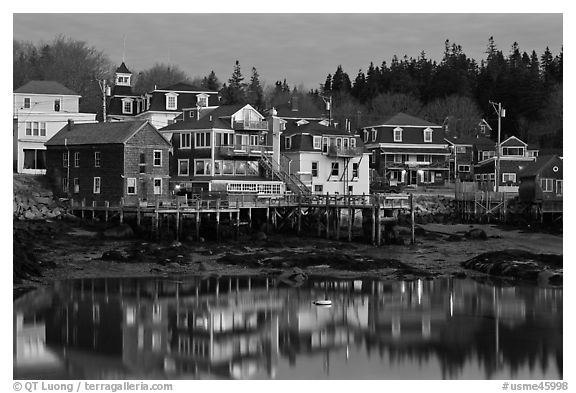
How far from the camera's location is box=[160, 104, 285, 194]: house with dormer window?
73875 millimetres

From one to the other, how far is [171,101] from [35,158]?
19.2m

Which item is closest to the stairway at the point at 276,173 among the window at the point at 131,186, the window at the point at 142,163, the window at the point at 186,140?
the window at the point at 186,140

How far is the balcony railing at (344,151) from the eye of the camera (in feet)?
272

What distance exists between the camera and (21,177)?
68438 mm

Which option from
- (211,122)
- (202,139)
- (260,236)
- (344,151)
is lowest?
(260,236)

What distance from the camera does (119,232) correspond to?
59.5m

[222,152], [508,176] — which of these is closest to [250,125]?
[222,152]

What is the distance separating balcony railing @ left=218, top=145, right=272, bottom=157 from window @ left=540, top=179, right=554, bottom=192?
816 inches

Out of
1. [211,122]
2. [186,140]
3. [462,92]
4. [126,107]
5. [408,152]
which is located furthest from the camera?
[462,92]

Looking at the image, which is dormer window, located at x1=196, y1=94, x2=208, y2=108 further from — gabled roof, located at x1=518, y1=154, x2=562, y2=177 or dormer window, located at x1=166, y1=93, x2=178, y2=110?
gabled roof, located at x1=518, y1=154, x2=562, y2=177

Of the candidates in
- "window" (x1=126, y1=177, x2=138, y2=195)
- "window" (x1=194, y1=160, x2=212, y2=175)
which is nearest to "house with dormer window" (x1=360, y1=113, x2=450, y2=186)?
"window" (x1=194, y1=160, x2=212, y2=175)

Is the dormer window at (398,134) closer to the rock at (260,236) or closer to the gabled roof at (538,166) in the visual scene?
the gabled roof at (538,166)

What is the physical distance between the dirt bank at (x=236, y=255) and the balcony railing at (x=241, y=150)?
39.8ft

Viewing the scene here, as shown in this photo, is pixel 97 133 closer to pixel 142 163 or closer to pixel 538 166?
pixel 142 163
